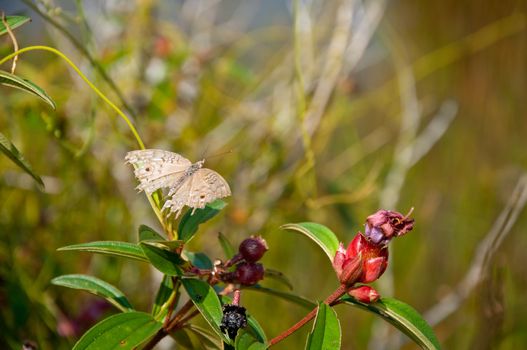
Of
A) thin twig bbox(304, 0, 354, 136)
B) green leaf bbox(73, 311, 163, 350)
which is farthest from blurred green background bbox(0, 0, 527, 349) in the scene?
green leaf bbox(73, 311, 163, 350)

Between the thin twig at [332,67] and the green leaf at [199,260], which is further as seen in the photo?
the thin twig at [332,67]

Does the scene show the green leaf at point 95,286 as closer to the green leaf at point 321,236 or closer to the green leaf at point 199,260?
the green leaf at point 199,260

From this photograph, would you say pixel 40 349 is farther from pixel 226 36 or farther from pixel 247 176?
pixel 226 36

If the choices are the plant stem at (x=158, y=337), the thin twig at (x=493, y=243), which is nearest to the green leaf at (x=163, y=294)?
the plant stem at (x=158, y=337)

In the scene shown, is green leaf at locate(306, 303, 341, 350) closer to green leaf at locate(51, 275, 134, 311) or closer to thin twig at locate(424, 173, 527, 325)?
green leaf at locate(51, 275, 134, 311)

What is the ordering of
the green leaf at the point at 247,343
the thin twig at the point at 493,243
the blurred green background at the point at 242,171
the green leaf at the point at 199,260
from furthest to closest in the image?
the blurred green background at the point at 242,171
the thin twig at the point at 493,243
the green leaf at the point at 199,260
the green leaf at the point at 247,343

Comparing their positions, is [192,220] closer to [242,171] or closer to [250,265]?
[250,265]

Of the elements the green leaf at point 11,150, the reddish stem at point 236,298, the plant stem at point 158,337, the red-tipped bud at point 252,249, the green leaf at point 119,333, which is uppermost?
the green leaf at point 11,150

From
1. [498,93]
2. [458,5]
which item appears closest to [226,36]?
[498,93]
